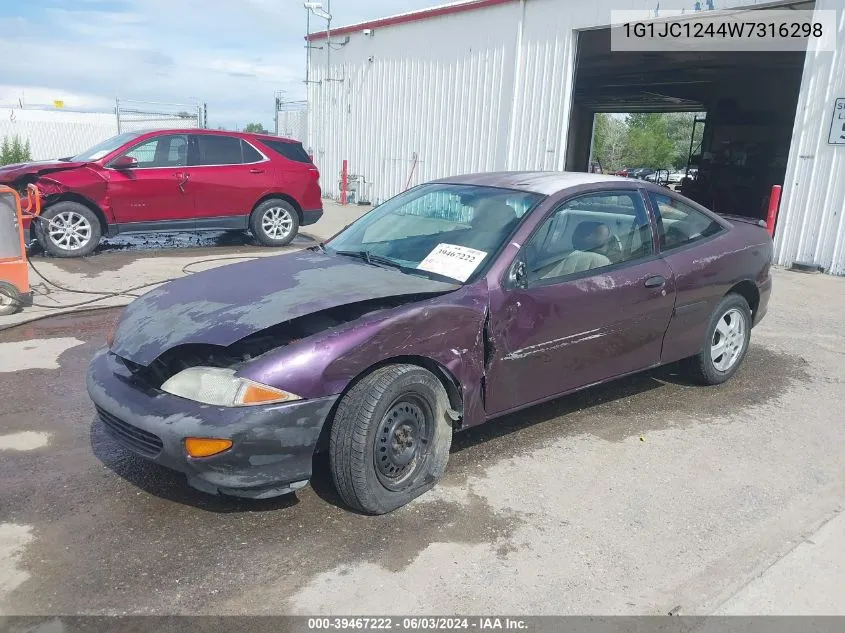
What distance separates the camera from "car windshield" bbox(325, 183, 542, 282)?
149 inches

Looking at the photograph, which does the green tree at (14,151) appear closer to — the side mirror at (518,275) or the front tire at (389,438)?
the side mirror at (518,275)

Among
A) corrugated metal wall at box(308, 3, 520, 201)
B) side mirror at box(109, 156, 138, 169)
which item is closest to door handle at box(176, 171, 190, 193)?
side mirror at box(109, 156, 138, 169)

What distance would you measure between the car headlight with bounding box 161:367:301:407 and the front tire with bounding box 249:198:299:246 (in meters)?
7.91

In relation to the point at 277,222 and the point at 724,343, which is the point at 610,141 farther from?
the point at 724,343

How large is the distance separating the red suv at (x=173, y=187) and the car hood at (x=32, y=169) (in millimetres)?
11

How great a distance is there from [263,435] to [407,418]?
71cm

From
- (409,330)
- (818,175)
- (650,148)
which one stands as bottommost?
(409,330)

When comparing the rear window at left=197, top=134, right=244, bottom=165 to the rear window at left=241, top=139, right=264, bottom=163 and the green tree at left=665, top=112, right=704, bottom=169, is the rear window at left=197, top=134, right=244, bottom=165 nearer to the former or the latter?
the rear window at left=241, top=139, right=264, bottom=163

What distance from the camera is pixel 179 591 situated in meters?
2.64

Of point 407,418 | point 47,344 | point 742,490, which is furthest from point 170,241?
point 742,490

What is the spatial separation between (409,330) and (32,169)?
7723mm

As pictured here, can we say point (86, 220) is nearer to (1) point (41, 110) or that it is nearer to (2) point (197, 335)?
(2) point (197, 335)

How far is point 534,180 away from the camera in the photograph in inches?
171

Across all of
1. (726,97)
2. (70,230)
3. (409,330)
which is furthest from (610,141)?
(409,330)
